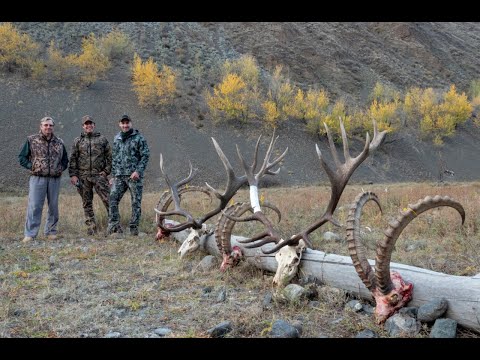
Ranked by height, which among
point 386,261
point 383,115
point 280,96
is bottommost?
point 383,115

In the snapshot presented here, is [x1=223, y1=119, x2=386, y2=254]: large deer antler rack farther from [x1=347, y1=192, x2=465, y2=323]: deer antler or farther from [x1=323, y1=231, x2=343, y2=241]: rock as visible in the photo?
[x1=323, y1=231, x2=343, y2=241]: rock

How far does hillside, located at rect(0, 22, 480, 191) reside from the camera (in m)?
41.0

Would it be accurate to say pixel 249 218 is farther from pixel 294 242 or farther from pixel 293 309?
pixel 293 309

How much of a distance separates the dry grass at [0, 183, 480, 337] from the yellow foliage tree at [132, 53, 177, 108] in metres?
38.4

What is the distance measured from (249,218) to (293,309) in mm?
1413

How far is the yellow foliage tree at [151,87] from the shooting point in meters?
46.3

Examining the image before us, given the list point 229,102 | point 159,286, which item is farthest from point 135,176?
point 229,102

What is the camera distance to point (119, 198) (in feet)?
31.1

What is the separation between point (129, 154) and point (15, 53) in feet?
137

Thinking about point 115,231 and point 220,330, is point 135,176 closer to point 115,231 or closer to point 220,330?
point 115,231

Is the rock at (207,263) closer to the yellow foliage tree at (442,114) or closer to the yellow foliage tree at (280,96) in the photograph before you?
the yellow foliage tree at (280,96)

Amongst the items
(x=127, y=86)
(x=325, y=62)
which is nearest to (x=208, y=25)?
Result: (x=325, y=62)

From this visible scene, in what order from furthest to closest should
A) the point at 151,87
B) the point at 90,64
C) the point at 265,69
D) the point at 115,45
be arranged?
the point at 265,69
the point at 115,45
the point at 90,64
the point at 151,87

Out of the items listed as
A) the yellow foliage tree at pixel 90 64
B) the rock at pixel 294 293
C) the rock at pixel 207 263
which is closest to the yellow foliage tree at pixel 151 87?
the yellow foliage tree at pixel 90 64
